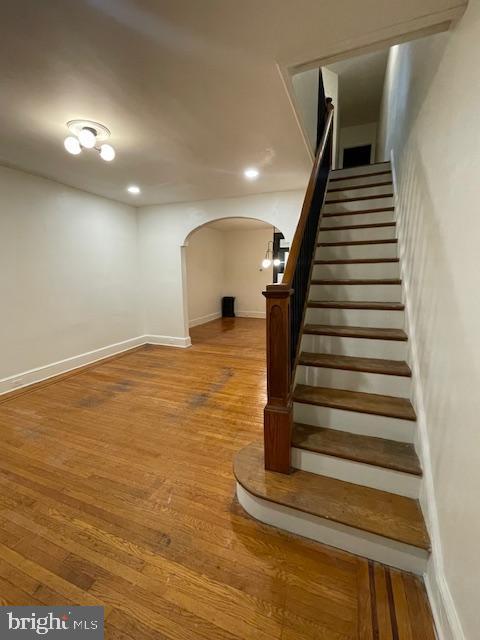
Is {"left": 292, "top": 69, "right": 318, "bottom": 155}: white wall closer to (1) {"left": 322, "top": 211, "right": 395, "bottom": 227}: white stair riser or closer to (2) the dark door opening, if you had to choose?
(1) {"left": 322, "top": 211, "right": 395, "bottom": 227}: white stair riser

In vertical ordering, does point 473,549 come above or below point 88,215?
below

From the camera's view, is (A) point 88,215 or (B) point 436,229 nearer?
(B) point 436,229

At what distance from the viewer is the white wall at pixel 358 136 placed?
6.54 m

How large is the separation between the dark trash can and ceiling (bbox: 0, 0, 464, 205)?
17.2 feet

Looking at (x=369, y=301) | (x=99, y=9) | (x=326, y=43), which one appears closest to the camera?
(x=99, y=9)

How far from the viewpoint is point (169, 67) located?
161 cm

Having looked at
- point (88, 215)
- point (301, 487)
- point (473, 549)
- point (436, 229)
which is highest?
point (88, 215)

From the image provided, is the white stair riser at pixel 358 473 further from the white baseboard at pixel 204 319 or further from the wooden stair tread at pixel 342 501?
the white baseboard at pixel 204 319

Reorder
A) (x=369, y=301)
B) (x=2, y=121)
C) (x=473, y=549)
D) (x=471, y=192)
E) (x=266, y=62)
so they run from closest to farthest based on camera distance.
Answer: (x=473, y=549) → (x=471, y=192) → (x=266, y=62) → (x=2, y=121) → (x=369, y=301)

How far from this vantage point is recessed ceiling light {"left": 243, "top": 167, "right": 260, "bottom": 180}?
323 centimetres

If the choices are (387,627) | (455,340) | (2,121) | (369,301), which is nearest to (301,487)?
(387,627)

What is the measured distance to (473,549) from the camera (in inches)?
34.0

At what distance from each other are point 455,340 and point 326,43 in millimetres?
1668

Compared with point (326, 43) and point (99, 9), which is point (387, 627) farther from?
point (99, 9)
